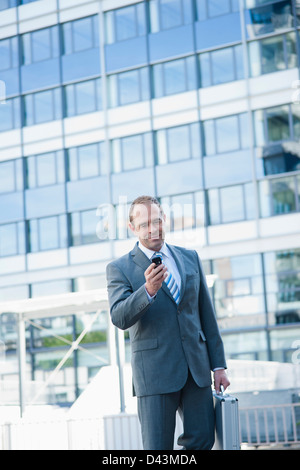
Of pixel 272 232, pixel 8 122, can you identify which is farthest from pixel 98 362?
pixel 8 122

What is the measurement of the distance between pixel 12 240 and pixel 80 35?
5368 mm

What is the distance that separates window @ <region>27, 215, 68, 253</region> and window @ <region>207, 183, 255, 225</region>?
151 inches

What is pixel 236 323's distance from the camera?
14.3 m

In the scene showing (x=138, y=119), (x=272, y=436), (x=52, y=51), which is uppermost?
(x=52, y=51)

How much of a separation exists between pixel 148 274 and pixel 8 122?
53.0 feet

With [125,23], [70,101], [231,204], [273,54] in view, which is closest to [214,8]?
[273,54]

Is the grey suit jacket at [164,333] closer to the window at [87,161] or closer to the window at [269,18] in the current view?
the window at [269,18]

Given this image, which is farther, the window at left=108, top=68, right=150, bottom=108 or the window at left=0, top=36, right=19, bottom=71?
the window at left=0, top=36, right=19, bottom=71

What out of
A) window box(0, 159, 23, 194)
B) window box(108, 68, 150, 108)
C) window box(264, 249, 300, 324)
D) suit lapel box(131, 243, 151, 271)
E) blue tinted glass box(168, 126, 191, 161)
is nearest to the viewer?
suit lapel box(131, 243, 151, 271)

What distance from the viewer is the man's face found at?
6.11ft

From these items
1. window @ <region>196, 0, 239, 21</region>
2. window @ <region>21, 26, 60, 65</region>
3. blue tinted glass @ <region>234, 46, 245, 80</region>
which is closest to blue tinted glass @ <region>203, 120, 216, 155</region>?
blue tinted glass @ <region>234, 46, 245, 80</region>

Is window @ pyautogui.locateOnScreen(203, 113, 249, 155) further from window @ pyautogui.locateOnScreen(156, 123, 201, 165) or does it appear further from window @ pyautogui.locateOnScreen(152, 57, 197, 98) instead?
window @ pyautogui.locateOnScreen(152, 57, 197, 98)

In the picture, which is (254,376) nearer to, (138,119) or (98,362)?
(98,362)

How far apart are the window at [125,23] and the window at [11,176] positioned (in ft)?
12.7
